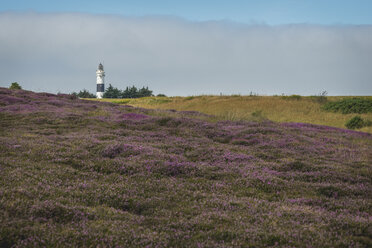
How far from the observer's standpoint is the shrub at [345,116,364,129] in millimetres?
33719

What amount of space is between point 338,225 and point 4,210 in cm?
790

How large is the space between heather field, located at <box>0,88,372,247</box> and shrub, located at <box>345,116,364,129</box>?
57.2 ft

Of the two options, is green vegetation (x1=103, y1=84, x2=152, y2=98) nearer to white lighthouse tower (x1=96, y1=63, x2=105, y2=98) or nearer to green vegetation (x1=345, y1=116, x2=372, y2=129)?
white lighthouse tower (x1=96, y1=63, x2=105, y2=98)

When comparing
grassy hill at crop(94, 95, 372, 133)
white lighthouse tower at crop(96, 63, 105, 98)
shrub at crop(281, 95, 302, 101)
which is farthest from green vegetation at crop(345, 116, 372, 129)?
white lighthouse tower at crop(96, 63, 105, 98)

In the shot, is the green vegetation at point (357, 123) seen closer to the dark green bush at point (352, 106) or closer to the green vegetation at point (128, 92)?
the dark green bush at point (352, 106)

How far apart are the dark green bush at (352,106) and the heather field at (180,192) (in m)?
23.8

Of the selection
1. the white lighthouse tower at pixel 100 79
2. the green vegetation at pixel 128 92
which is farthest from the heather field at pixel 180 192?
the white lighthouse tower at pixel 100 79

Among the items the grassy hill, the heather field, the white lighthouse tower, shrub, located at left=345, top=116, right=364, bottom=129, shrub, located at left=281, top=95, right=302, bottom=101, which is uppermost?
the white lighthouse tower

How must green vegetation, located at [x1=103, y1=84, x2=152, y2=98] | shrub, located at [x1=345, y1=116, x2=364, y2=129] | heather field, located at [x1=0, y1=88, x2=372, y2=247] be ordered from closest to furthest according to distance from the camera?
heather field, located at [x1=0, y1=88, x2=372, y2=247], shrub, located at [x1=345, y1=116, x2=364, y2=129], green vegetation, located at [x1=103, y1=84, x2=152, y2=98]

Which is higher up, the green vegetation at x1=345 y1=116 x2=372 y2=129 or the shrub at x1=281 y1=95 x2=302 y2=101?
Answer: the shrub at x1=281 y1=95 x2=302 y2=101

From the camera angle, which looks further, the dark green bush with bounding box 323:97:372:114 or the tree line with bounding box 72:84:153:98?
the tree line with bounding box 72:84:153:98

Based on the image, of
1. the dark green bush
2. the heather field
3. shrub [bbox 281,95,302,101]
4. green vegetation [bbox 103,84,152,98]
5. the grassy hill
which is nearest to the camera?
the heather field

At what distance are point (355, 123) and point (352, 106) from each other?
6745 millimetres

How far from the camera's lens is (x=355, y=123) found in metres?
33.9
